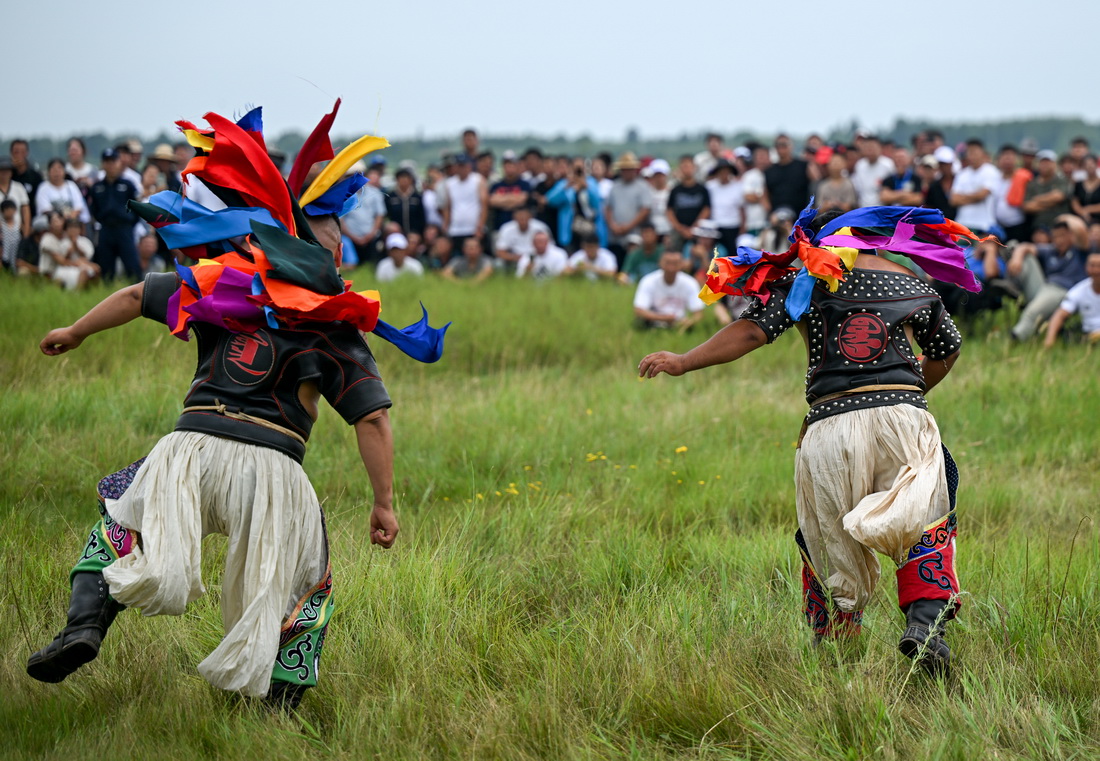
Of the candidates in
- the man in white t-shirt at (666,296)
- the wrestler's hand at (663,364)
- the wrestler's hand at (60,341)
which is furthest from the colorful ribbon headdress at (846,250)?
the man in white t-shirt at (666,296)

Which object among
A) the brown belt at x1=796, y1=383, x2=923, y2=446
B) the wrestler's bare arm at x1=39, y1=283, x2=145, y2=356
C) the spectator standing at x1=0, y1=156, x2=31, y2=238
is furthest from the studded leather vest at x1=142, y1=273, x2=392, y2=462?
the spectator standing at x1=0, y1=156, x2=31, y2=238

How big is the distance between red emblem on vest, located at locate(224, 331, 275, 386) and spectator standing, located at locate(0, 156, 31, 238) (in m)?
10.2

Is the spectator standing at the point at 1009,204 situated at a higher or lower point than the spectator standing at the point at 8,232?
higher

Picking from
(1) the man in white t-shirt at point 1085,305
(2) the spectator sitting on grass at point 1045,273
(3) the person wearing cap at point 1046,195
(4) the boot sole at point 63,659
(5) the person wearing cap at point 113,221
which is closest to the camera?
(4) the boot sole at point 63,659

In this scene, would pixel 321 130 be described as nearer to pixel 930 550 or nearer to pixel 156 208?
pixel 156 208

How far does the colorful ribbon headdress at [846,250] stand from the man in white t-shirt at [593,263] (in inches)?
395

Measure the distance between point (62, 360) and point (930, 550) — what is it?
7.01 m

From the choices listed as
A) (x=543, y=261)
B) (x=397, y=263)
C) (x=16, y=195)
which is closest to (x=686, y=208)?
(x=543, y=261)

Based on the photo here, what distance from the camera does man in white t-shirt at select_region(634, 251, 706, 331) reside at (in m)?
12.0

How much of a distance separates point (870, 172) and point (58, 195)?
9.51 metres

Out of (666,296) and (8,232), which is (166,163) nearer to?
(8,232)

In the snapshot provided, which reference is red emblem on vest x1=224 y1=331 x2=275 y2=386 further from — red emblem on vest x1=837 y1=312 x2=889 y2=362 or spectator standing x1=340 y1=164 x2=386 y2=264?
spectator standing x1=340 y1=164 x2=386 y2=264

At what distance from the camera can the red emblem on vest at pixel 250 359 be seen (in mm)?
3633

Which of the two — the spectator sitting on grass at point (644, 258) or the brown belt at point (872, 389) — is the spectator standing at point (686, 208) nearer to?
the spectator sitting on grass at point (644, 258)
